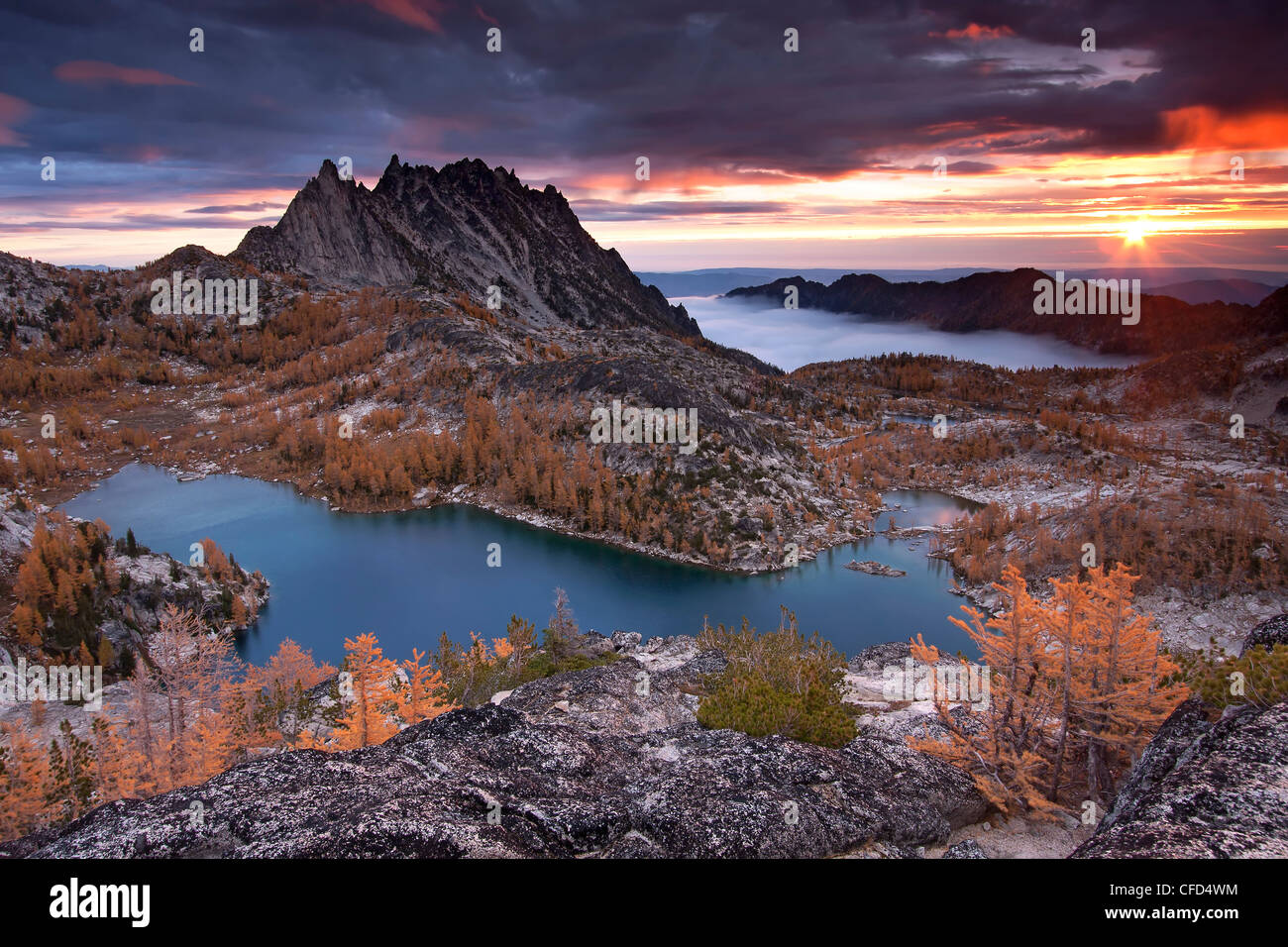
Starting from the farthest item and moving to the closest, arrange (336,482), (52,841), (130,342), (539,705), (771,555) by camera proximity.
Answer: (130,342) → (336,482) → (771,555) → (539,705) → (52,841)

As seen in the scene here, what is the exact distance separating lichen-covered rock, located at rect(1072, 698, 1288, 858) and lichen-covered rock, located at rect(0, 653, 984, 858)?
5642 millimetres

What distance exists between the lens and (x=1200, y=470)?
124625 millimetres

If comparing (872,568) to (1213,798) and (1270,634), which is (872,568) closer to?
(1270,634)

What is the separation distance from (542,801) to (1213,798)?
42.8ft

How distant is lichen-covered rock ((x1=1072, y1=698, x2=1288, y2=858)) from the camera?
1072cm

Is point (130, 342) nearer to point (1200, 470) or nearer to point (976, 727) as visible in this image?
point (976, 727)

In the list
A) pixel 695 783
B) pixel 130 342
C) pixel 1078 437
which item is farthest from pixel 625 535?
pixel 130 342

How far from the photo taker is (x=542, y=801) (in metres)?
15.0

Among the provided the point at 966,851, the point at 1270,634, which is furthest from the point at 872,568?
the point at 966,851

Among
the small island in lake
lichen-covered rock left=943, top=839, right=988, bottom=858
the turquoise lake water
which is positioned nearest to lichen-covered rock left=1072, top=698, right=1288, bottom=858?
lichen-covered rock left=943, top=839, right=988, bottom=858

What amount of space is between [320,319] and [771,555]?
15769cm

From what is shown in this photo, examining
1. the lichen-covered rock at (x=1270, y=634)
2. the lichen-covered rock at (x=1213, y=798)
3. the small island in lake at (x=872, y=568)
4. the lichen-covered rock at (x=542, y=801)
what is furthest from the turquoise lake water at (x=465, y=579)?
the lichen-covered rock at (x=1213, y=798)

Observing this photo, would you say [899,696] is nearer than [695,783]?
No

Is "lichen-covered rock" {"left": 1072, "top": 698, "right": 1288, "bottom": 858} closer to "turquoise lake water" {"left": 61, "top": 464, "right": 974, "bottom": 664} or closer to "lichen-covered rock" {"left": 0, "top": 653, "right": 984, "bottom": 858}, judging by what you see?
"lichen-covered rock" {"left": 0, "top": 653, "right": 984, "bottom": 858}
